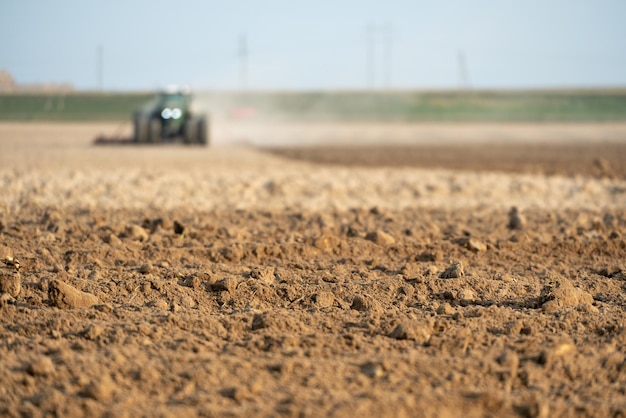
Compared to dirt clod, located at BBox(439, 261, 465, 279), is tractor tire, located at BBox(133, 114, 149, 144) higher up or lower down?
higher up

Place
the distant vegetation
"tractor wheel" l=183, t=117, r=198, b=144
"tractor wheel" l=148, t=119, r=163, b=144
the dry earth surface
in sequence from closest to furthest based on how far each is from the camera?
the dry earth surface < "tractor wheel" l=183, t=117, r=198, b=144 < "tractor wheel" l=148, t=119, r=163, b=144 < the distant vegetation

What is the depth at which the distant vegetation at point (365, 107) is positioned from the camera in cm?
5591

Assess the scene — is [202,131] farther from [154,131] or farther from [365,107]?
[365,107]

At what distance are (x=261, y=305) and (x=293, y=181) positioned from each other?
26.5 ft

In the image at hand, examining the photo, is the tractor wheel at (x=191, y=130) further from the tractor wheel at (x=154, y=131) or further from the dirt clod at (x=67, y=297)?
the dirt clod at (x=67, y=297)

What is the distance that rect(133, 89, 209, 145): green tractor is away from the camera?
86.3 ft

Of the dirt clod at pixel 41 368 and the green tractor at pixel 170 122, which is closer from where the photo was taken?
the dirt clod at pixel 41 368

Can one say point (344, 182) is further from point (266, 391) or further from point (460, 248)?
point (266, 391)

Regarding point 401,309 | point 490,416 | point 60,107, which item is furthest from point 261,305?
point 60,107

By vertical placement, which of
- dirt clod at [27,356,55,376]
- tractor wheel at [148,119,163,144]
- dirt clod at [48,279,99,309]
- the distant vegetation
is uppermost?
the distant vegetation

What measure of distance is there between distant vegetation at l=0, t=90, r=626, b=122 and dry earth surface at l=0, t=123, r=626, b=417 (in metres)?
44.3

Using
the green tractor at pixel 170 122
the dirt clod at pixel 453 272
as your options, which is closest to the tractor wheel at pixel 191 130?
the green tractor at pixel 170 122

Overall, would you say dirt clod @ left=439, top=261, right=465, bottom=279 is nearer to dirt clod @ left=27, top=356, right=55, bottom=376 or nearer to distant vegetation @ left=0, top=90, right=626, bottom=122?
dirt clod @ left=27, top=356, right=55, bottom=376

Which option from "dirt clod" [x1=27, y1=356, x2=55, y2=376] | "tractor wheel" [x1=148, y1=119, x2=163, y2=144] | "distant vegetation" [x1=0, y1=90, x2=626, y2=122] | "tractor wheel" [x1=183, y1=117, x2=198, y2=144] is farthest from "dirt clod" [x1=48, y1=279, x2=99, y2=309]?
"distant vegetation" [x1=0, y1=90, x2=626, y2=122]
